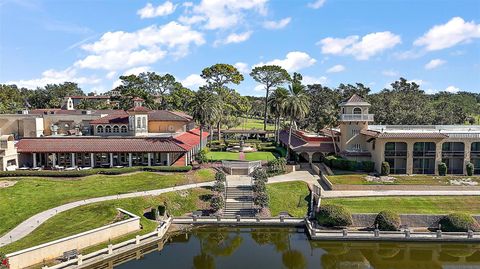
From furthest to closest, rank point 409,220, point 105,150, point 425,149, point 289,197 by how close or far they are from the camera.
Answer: point 105,150 < point 425,149 < point 289,197 < point 409,220

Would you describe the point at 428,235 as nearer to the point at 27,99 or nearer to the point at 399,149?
the point at 399,149

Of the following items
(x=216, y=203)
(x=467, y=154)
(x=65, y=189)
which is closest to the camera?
(x=216, y=203)

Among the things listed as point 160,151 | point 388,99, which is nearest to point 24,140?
point 160,151

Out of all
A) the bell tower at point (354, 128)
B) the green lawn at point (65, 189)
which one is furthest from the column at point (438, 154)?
the green lawn at point (65, 189)

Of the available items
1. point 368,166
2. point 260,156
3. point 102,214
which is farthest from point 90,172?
point 368,166

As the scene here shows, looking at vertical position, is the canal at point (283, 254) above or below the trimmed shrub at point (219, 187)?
below

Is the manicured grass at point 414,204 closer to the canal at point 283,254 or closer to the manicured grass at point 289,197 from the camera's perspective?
the manicured grass at point 289,197

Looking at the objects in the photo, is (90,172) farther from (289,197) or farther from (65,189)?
(289,197)
